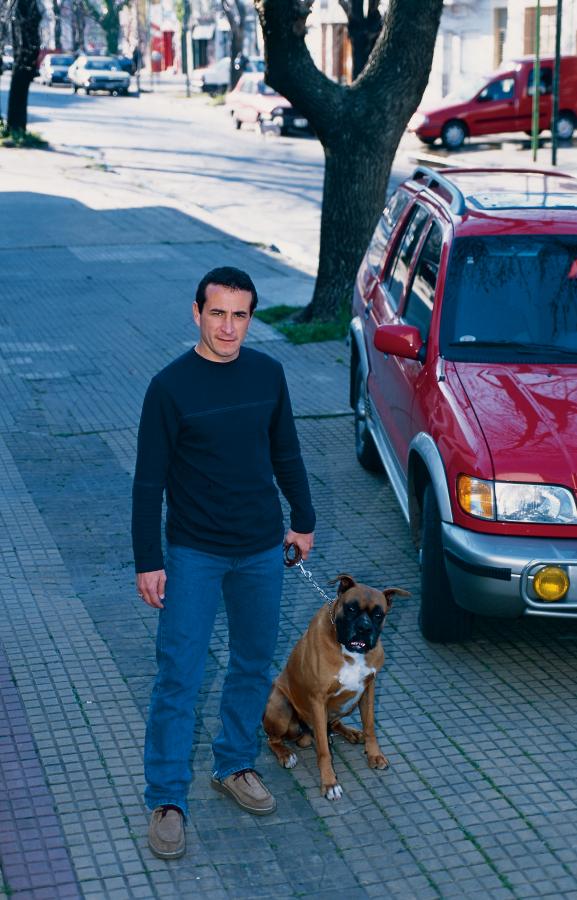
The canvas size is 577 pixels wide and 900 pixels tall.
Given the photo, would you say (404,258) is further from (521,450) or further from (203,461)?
(203,461)

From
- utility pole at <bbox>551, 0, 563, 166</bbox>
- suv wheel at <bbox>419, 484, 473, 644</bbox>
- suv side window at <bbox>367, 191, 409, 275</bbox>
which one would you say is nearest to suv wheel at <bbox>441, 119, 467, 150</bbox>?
utility pole at <bbox>551, 0, 563, 166</bbox>

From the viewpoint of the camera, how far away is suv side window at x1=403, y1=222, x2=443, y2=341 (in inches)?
269

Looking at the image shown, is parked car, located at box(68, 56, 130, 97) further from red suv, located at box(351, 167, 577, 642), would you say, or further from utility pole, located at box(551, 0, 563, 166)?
red suv, located at box(351, 167, 577, 642)

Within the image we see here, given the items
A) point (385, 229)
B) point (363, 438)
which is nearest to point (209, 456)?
point (363, 438)

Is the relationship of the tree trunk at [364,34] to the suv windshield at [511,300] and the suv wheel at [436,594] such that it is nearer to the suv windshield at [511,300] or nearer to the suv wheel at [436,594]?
the suv windshield at [511,300]

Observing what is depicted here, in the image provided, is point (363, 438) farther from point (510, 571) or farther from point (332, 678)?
point (332, 678)

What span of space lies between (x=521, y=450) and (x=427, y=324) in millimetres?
1371

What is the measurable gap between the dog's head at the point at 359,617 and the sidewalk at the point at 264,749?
2.07ft

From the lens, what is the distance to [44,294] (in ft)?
48.8

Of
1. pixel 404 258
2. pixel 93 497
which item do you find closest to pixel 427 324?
pixel 404 258

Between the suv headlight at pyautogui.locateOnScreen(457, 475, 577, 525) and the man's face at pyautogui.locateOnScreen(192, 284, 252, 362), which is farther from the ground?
the man's face at pyautogui.locateOnScreen(192, 284, 252, 362)

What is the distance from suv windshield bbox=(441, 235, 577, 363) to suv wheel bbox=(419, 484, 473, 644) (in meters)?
0.89

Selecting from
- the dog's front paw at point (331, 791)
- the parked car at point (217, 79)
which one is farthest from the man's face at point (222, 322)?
the parked car at point (217, 79)

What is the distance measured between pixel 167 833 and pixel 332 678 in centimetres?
81
